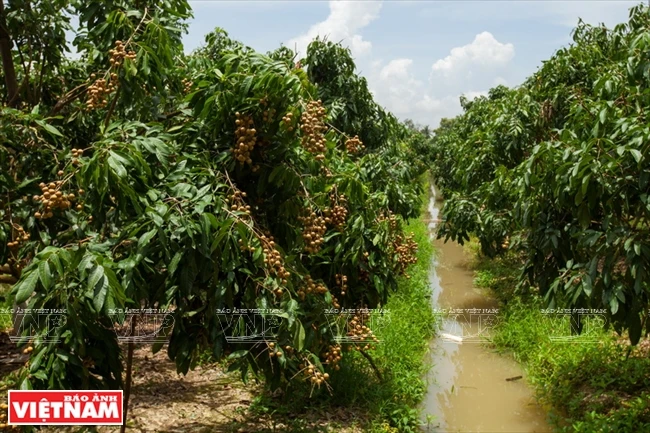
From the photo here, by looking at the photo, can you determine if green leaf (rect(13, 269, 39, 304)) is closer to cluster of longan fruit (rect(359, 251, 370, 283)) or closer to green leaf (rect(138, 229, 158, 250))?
green leaf (rect(138, 229, 158, 250))

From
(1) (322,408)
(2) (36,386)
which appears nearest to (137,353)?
(1) (322,408)

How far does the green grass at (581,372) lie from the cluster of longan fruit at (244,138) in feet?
9.87

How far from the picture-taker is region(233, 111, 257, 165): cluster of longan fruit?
276 centimetres

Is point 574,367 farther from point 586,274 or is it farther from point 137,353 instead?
point 137,353

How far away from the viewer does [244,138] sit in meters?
2.77

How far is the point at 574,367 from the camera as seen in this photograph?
4895 mm

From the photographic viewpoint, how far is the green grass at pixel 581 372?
13.0 feet

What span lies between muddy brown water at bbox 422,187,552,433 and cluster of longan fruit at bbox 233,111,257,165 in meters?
2.89

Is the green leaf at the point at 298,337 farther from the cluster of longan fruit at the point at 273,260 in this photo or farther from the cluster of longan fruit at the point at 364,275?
the cluster of longan fruit at the point at 364,275

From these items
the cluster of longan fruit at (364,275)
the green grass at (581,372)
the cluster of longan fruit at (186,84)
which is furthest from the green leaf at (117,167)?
the green grass at (581,372)

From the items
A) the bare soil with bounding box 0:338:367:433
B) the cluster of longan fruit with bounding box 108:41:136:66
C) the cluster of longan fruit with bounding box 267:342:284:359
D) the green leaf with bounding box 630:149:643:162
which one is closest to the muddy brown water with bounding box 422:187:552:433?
the bare soil with bounding box 0:338:367:433

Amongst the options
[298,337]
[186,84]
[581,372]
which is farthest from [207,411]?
[581,372]

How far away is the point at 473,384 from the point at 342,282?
98.7 inches

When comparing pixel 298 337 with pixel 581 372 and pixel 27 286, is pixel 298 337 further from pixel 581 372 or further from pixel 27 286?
pixel 581 372
